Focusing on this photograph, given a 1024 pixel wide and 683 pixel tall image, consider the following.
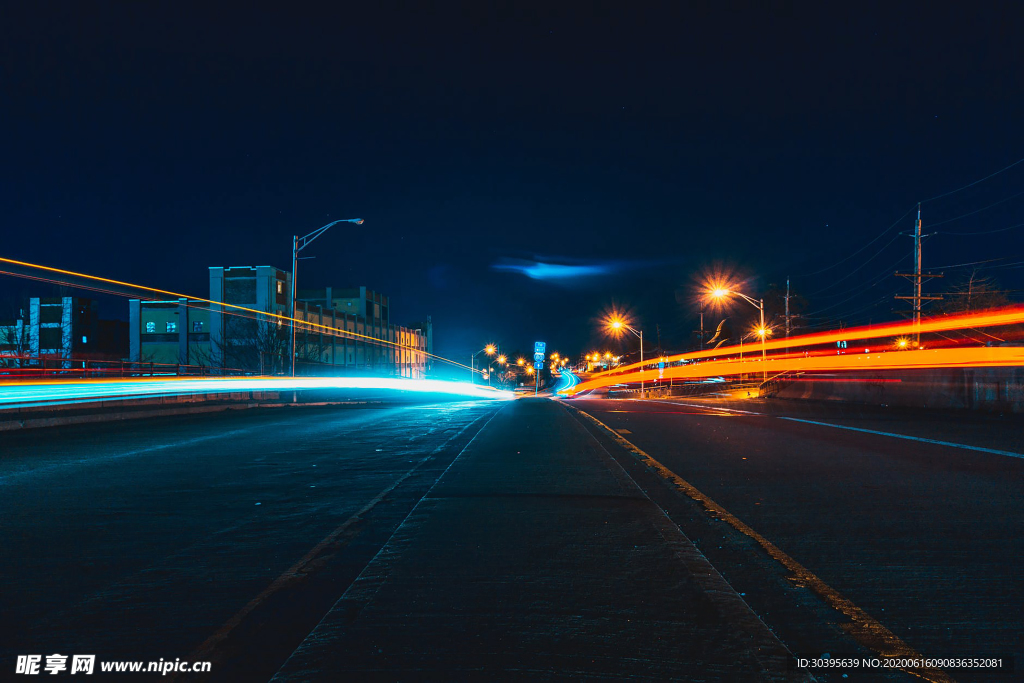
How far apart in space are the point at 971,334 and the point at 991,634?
66944 mm

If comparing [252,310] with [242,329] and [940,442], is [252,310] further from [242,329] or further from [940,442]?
[940,442]

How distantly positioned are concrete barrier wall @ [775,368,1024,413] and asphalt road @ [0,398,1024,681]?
10097 millimetres

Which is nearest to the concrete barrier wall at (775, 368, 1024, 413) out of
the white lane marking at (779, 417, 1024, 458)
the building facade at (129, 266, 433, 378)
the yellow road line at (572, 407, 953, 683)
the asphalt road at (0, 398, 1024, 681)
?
the white lane marking at (779, 417, 1024, 458)

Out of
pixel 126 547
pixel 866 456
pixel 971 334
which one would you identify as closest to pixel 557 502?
pixel 126 547

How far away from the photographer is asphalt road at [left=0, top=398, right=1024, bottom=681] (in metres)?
4.22

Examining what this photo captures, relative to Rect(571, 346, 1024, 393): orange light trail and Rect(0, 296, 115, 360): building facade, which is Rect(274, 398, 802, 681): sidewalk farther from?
Rect(0, 296, 115, 360): building facade

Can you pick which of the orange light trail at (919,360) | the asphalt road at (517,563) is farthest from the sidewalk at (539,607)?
the orange light trail at (919,360)

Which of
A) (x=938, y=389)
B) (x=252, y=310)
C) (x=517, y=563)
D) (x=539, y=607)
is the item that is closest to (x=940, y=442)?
(x=938, y=389)

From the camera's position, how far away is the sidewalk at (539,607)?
3988 millimetres

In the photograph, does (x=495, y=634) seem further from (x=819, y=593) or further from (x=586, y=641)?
(x=819, y=593)

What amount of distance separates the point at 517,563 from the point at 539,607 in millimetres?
1090

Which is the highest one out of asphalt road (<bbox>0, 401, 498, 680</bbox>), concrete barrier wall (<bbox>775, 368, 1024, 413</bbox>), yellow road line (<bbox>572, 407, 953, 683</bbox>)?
concrete barrier wall (<bbox>775, 368, 1024, 413</bbox>)

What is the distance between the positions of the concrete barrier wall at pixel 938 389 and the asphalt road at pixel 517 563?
10.1m

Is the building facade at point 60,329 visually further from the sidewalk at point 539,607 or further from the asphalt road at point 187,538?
the sidewalk at point 539,607
